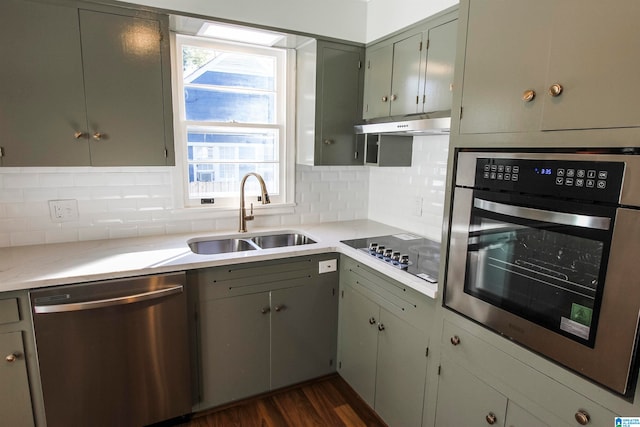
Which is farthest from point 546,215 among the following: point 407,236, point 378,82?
point 378,82

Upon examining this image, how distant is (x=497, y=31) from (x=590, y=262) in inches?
32.4

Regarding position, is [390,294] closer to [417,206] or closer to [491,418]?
[491,418]

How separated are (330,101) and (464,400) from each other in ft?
6.21

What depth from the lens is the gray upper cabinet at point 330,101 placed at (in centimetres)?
251

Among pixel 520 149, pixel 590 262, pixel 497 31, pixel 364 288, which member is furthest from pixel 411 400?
pixel 497 31

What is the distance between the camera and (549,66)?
1164 mm

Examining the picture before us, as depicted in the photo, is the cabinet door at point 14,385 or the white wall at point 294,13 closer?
the cabinet door at point 14,385

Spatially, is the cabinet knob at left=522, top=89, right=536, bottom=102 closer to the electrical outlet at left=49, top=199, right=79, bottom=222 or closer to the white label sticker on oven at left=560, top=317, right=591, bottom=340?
the white label sticker on oven at left=560, top=317, right=591, bottom=340

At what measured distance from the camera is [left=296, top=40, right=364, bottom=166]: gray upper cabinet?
8.25 ft

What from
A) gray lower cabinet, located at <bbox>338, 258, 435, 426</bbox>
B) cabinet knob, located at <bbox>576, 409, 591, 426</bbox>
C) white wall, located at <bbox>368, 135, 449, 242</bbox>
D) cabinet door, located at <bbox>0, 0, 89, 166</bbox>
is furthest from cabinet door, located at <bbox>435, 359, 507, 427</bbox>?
cabinet door, located at <bbox>0, 0, 89, 166</bbox>

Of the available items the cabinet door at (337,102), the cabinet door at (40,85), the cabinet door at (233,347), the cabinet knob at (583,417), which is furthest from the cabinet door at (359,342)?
the cabinet door at (40,85)

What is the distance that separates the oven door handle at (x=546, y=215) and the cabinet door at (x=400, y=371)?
0.73 m

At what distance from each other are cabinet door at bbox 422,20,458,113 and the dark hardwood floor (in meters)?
1.79

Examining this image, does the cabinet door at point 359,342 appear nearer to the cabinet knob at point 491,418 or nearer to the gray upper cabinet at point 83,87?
the cabinet knob at point 491,418
